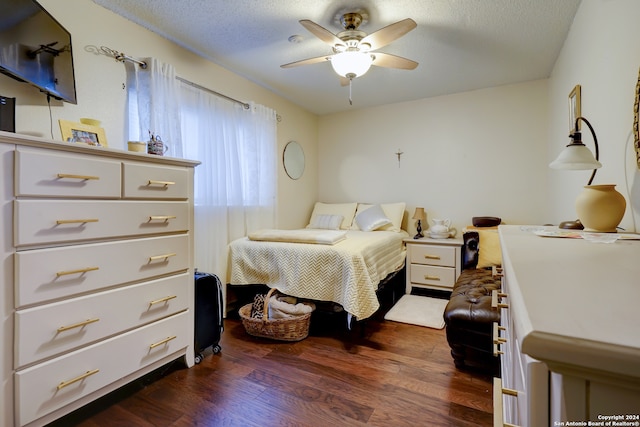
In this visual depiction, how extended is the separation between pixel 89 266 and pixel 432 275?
119 inches

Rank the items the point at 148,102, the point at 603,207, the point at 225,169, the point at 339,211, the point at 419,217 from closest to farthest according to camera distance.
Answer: the point at 603,207
the point at 148,102
the point at 225,169
the point at 419,217
the point at 339,211

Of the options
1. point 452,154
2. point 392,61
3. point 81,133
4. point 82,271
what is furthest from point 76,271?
point 452,154

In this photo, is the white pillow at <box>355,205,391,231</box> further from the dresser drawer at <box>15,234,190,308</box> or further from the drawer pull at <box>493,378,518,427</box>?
the drawer pull at <box>493,378,518,427</box>

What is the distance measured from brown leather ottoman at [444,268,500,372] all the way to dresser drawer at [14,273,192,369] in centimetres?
166

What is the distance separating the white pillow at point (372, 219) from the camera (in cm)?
363

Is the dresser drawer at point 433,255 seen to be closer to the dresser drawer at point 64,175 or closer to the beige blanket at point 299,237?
the beige blanket at point 299,237

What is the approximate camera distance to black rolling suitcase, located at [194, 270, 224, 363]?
1961 millimetres

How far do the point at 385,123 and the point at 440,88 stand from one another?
81 cm

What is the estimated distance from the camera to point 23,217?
1161mm

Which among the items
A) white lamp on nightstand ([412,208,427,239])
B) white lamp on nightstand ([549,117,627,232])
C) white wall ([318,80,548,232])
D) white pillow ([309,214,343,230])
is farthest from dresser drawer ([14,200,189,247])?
white wall ([318,80,548,232])

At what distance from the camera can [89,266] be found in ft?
4.44

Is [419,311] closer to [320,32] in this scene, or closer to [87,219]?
[320,32]

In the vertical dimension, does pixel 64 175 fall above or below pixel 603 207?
above

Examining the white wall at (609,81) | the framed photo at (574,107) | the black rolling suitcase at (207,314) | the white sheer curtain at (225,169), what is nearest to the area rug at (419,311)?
the white wall at (609,81)
